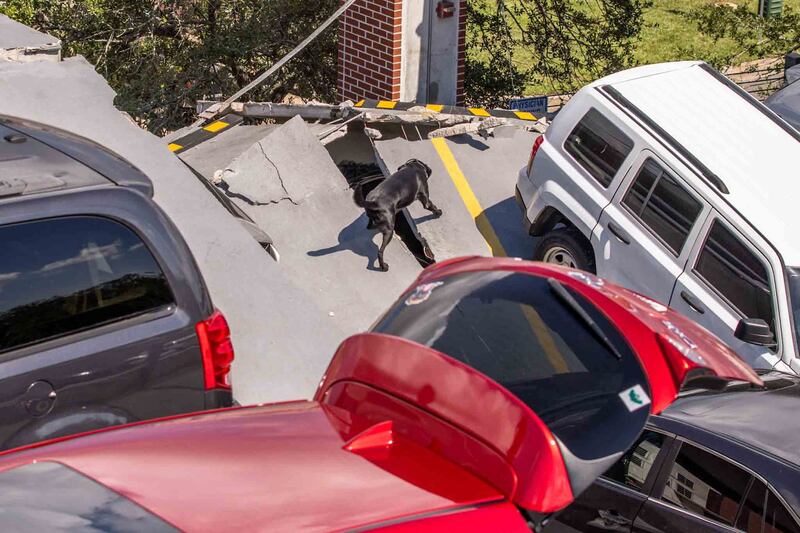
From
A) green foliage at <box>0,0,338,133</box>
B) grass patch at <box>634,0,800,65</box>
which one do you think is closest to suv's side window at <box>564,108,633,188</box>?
green foliage at <box>0,0,338,133</box>

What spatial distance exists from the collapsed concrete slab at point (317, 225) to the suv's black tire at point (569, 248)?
113 centimetres

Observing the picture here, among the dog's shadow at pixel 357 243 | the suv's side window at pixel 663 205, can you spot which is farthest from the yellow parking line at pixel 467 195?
the suv's side window at pixel 663 205

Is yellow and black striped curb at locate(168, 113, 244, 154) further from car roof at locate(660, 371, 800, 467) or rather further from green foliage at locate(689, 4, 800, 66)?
green foliage at locate(689, 4, 800, 66)

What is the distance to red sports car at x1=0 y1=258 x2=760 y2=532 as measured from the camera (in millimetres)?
2723

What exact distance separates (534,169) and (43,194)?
515cm

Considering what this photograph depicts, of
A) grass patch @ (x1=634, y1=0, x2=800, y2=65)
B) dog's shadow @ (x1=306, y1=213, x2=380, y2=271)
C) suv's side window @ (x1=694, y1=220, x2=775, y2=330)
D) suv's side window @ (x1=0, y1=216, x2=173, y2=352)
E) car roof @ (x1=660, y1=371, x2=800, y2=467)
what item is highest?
suv's side window @ (x1=0, y1=216, x2=173, y2=352)

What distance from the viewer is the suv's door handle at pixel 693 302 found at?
7.27 metres

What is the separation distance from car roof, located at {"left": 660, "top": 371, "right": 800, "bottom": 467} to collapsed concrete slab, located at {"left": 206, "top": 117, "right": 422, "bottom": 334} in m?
3.92

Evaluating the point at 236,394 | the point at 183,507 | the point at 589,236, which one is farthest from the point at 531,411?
the point at 589,236

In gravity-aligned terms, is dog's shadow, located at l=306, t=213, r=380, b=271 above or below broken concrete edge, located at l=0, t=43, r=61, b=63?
below

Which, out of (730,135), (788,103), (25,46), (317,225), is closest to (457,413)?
(730,135)

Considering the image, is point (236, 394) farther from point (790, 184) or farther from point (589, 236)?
point (790, 184)

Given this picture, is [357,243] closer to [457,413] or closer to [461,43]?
[461,43]

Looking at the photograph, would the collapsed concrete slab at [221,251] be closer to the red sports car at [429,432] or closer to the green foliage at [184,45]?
the red sports car at [429,432]
